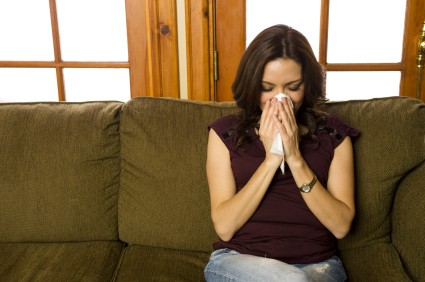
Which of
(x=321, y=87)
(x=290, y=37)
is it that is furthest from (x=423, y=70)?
(x=290, y=37)

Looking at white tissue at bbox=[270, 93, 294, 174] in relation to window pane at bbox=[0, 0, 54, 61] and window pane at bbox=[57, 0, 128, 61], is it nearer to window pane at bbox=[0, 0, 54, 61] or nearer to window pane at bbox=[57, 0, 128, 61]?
window pane at bbox=[57, 0, 128, 61]

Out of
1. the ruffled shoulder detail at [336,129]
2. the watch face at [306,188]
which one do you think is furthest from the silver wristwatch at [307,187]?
the ruffled shoulder detail at [336,129]

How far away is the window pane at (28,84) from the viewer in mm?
1997

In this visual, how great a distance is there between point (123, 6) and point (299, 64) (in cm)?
103

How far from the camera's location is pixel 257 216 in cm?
121

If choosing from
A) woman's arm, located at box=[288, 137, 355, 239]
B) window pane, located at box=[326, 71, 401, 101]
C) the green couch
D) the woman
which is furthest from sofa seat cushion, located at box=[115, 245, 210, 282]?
window pane, located at box=[326, 71, 401, 101]

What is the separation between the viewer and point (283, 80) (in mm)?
1160

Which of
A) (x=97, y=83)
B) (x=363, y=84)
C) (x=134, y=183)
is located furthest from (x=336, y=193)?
Result: (x=97, y=83)

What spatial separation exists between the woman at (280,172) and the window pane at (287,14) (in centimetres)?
67

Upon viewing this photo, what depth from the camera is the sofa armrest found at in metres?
1.16

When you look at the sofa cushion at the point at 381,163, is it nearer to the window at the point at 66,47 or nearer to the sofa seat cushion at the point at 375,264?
the sofa seat cushion at the point at 375,264

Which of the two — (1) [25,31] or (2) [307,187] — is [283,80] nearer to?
(2) [307,187]

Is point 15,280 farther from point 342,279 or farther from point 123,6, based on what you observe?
point 123,6

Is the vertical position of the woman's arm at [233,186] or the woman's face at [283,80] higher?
the woman's face at [283,80]
